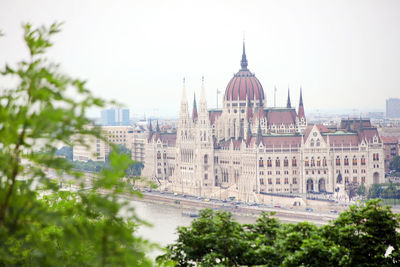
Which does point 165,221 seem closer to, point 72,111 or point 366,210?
point 366,210

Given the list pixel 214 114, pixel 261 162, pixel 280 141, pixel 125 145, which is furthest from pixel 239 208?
pixel 125 145

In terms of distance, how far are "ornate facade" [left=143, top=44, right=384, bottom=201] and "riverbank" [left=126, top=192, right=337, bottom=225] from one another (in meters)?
4.03

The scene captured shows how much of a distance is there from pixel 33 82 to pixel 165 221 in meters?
56.5

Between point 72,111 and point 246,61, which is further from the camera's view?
point 246,61

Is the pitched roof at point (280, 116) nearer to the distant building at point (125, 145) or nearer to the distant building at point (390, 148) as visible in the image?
the distant building at point (125, 145)

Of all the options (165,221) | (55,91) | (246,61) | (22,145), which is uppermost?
(246,61)

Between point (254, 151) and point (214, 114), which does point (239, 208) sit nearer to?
point (254, 151)

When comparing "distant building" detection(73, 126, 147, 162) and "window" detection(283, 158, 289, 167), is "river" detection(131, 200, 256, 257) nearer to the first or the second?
"window" detection(283, 158, 289, 167)

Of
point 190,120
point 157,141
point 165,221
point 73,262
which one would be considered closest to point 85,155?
point 157,141

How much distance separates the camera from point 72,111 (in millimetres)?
8297

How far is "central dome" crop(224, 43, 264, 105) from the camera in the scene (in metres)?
93.6

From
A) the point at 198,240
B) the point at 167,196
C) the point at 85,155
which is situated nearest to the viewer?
the point at 198,240

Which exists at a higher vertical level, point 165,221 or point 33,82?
point 33,82

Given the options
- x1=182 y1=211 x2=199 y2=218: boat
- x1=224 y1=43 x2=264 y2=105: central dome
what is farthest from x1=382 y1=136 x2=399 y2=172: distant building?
x1=182 y1=211 x2=199 y2=218: boat
